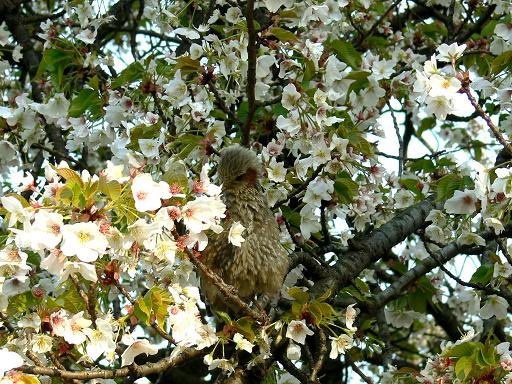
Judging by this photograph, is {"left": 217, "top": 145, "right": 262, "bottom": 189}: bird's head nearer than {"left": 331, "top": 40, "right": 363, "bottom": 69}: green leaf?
Yes

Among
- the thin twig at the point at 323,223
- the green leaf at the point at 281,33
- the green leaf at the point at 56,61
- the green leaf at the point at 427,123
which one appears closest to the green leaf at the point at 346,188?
the thin twig at the point at 323,223

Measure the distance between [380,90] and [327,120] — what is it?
688 millimetres

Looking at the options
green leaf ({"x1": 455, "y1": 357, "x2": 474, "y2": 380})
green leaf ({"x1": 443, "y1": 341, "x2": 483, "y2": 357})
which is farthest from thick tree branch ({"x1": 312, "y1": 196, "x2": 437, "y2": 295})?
green leaf ({"x1": 455, "y1": 357, "x2": 474, "y2": 380})

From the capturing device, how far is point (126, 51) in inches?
298

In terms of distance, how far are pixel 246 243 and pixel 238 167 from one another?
388 mm

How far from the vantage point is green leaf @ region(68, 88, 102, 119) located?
4.26 metres

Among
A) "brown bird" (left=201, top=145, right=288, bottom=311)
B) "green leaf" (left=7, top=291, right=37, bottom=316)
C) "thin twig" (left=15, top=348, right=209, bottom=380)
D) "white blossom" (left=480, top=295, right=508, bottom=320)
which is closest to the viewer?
"thin twig" (left=15, top=348, right=209, bottom=380)

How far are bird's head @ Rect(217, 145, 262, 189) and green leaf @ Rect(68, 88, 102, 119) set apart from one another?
0.72 m

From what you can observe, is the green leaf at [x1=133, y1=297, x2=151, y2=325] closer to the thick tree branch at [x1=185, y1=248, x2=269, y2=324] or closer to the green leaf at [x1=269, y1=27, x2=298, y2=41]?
the thick tree branch at [x1=185, y1=248, x2=269, y2=324]

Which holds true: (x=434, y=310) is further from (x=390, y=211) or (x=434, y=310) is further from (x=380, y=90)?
(x=380, y=90)

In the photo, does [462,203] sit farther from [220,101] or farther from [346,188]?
[220,101]

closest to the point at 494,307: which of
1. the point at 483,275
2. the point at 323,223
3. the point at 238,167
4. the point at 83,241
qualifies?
the point at 483,275

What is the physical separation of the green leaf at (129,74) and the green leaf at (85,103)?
13 cm

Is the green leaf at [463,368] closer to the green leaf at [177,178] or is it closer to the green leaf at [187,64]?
the green leaf at [177,178]
